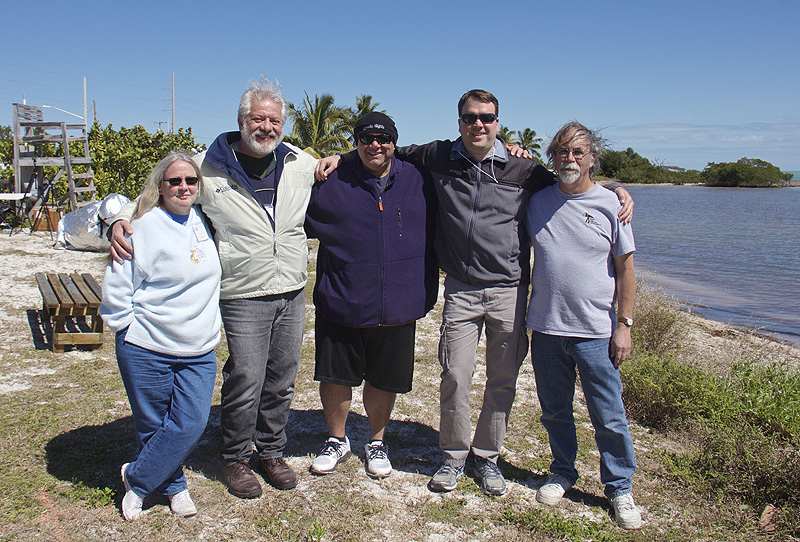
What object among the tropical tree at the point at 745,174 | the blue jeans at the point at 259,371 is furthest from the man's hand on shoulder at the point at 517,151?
the tropical tree at the point at 745,174

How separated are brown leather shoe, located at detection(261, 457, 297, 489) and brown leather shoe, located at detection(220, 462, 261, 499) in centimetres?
11

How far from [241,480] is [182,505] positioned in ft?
1.11

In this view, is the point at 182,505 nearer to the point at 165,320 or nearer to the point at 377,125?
the point at 165,320

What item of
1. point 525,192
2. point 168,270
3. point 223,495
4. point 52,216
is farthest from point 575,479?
point 52,216

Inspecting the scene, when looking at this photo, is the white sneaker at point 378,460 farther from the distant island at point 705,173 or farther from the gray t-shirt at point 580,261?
the distant island at point 705,173

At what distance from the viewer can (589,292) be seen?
3223 millimetres

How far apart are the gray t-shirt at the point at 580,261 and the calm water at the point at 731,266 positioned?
8.62 m

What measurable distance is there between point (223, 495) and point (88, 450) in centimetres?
110

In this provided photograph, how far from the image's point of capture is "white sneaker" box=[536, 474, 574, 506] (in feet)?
11.2

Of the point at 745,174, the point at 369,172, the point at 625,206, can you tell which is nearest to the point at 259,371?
the point at 369,172

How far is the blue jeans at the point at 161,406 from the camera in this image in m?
2.89

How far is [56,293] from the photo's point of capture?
6.21 m

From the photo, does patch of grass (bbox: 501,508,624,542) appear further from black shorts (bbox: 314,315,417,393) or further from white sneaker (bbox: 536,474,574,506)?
black shorts (bbox: 314,315,417,393)

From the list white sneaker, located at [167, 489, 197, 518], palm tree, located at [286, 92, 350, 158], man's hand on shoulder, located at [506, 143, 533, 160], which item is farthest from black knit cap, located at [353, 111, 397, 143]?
palm tree, located at [286, 92, 350, 158]
